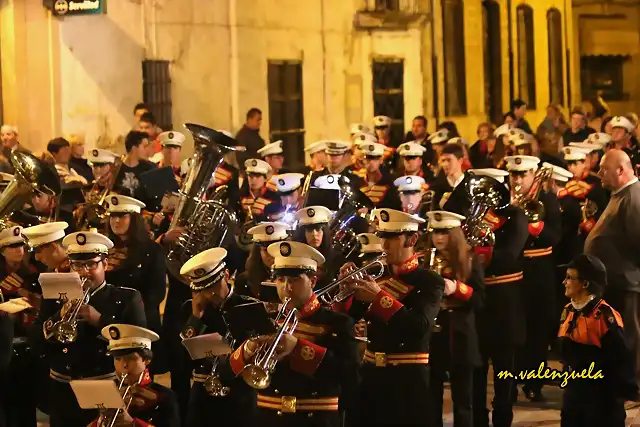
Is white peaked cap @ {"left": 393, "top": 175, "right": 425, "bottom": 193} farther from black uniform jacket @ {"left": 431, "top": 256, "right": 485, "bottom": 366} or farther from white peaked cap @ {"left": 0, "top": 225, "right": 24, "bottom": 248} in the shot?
white peaked cap @ {"left": 0, "top": 225, "right": 24, "bottom": 248}

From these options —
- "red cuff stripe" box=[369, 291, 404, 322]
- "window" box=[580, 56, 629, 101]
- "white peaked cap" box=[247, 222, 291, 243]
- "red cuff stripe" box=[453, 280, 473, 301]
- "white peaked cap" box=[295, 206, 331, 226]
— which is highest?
"window" box=[580, 56, 629, 101]

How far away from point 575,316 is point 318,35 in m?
16.8

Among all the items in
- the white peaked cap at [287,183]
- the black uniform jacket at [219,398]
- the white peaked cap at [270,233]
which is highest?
the white peaked cap at [287,183]

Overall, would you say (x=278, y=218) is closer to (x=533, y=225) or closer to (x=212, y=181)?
(x=212, y=181)

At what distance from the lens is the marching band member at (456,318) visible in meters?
10.7

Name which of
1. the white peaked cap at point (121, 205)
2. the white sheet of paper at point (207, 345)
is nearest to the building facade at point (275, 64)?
the white peaked cap at point (121, 205)

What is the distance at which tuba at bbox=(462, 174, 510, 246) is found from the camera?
11898 mm

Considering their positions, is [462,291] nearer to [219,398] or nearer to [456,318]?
[456,318]

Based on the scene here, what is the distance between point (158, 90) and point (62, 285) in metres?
13.3

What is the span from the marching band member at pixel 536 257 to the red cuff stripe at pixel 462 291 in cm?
253

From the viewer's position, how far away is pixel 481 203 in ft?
40.2

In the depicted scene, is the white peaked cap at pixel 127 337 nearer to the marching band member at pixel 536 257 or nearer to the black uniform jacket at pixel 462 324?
the black uniform jacket at pixel 462 324

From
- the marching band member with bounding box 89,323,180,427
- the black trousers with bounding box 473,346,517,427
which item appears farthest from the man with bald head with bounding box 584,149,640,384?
the marching band member with bounding box 89,323,180,427

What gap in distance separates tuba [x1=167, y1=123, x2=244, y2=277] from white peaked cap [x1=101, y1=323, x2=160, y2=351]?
3.51 meters
